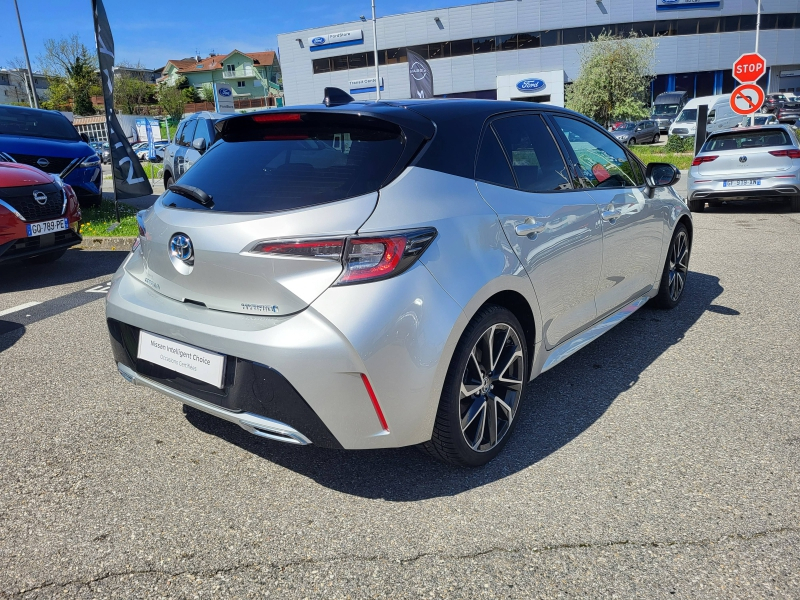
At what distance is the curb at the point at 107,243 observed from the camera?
862 cm

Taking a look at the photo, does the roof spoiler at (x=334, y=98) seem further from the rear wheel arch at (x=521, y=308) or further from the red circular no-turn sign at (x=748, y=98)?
the red circular no-turn sign at (x=748, y=98)

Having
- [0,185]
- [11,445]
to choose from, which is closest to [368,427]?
[11,445]

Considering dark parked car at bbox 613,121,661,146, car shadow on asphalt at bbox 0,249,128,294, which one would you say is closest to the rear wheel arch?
car shadow on asphalt at bbox 0,249,128,294

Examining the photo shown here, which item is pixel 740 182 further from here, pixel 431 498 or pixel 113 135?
pixel 113 135

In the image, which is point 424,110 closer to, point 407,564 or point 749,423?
point 407,564

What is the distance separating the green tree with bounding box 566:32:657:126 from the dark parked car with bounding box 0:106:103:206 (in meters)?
34.0

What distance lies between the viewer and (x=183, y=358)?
261cm

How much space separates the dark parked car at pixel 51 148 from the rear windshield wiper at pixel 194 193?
832 centimetres

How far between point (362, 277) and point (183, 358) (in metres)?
0.88

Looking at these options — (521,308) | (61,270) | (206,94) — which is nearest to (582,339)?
(521,308)

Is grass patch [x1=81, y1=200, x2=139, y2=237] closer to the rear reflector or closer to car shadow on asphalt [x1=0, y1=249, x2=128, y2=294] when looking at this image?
car shadow on asphalt [x1=0, y1=249, x2=128, y2=294]

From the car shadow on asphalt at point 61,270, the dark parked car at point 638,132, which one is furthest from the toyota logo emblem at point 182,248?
the dark parked car at point 638,132

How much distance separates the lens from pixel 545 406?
3492 millimetres

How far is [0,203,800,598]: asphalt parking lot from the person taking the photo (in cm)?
217
